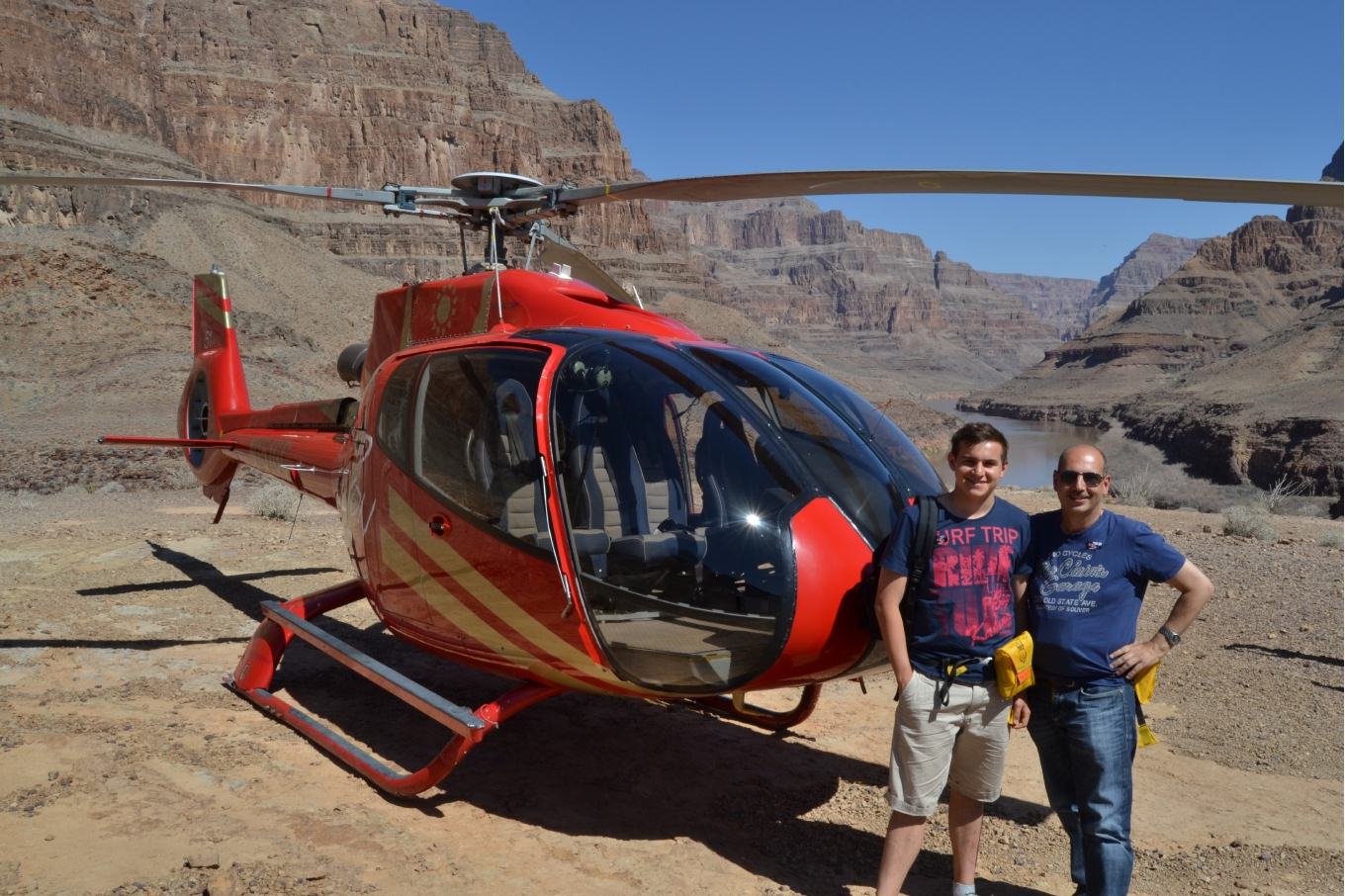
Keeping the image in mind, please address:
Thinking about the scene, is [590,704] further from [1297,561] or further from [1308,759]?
[1297,561]

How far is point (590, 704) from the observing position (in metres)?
6.43

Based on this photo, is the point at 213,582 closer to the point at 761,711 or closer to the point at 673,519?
the point at 761,711

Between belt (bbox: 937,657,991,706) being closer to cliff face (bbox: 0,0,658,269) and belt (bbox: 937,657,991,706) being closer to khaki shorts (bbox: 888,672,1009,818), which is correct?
khaki shorts (bbox: 888,672,1009,818)

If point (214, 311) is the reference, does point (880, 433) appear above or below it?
below

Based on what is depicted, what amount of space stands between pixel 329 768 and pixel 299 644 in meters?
2.82

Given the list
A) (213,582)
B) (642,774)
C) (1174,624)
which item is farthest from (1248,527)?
(213,582)

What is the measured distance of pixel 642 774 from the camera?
17.2 feet

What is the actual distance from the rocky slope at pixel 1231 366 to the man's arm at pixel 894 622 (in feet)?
144

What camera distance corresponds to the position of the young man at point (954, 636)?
3.44 m

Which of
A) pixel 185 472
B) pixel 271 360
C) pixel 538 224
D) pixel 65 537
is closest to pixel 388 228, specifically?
pixel 271 360

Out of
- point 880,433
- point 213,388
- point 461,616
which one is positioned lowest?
point 461,616

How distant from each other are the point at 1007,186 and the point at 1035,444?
246 ft

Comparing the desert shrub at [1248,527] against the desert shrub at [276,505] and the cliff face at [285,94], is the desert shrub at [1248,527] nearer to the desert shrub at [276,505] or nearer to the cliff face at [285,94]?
the desert shrub at [276,505]

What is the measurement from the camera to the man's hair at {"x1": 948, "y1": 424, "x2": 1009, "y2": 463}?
345cm
